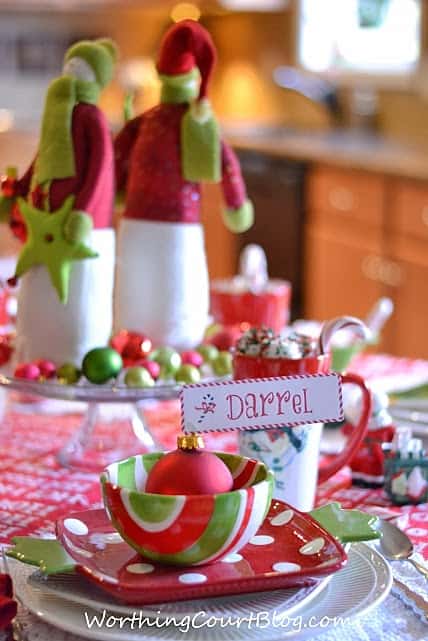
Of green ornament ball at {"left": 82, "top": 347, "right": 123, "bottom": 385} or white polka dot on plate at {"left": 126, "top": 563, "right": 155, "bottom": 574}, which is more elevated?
green ornament ball at {"left": 82, "top": 347, "right": 123, "bottom": 385}

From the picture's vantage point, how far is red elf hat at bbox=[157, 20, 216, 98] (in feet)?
4.54

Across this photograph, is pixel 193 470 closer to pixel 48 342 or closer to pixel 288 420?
pixel 288 420

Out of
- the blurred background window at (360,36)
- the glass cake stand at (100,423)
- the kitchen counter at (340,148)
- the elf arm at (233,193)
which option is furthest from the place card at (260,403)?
the blurred background window at (360,36)

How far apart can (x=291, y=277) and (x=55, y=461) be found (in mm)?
Result: 3112

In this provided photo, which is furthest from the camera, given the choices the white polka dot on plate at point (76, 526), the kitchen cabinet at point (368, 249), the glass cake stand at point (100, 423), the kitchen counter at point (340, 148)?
the kitchen counter at point (340, 148)

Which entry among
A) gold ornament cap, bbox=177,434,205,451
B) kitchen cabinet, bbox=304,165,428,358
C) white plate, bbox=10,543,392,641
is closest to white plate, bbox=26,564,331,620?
white plate, bbox=10,543,392,641

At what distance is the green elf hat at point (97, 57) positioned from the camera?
1335mm

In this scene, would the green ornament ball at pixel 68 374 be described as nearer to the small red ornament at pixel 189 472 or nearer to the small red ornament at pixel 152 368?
the small red ornament at pixel 152 368

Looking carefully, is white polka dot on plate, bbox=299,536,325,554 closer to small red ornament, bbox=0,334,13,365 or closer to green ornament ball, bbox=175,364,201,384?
green ornament ball, bbox=175,364,201,384

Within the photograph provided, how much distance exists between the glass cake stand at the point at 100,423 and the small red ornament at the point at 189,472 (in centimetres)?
36

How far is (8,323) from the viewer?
166cm

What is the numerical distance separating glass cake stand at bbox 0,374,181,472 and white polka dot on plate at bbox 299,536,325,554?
1.31 ft

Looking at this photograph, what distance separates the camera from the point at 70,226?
50.7 inches

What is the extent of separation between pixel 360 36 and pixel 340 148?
1.79 ft
